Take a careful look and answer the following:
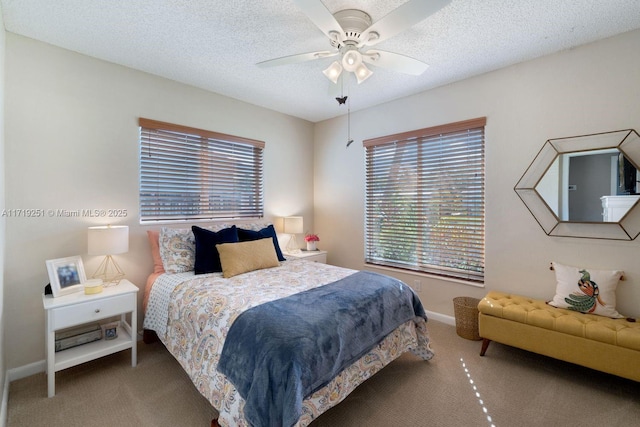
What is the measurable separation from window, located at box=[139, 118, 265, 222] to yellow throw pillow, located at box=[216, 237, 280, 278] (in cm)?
86

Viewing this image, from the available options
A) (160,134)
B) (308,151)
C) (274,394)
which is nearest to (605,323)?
(274,394)

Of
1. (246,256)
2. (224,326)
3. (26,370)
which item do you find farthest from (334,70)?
(26,370)

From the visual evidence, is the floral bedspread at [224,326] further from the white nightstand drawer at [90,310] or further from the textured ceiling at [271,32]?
the textured ceiling at [271,32]

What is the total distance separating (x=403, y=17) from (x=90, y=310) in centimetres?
290

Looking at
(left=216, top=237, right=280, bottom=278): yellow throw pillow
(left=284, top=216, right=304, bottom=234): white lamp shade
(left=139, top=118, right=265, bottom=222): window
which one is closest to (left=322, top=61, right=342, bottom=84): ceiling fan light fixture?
(left=216, top=237, right=280, bottom=278): yellow throw pillow

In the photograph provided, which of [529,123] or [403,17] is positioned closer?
[403,17]

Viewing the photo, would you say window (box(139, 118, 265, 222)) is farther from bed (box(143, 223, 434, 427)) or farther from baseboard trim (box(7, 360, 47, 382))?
baseboard trim (box(7, 360, 47, 382))

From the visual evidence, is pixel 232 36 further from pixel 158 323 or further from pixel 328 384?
pixel 328 384

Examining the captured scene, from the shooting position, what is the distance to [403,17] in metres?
1.57

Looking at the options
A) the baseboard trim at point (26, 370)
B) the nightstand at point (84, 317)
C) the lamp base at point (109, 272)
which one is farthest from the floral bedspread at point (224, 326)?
the baseboard trim at point (26, 370)

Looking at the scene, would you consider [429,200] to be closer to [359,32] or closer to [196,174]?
[359,32]

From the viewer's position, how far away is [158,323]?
2443 mm

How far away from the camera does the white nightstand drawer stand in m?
2.05

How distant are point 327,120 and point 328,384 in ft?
12.1
